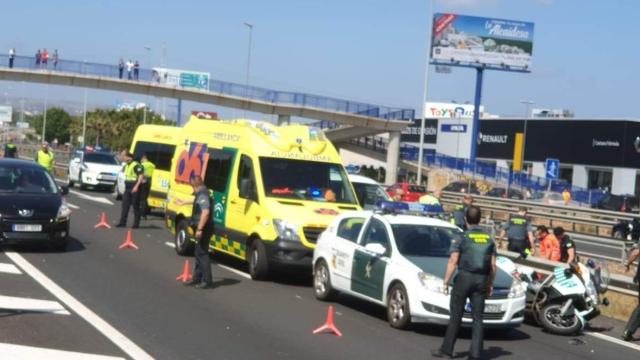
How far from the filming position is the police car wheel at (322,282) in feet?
43.3

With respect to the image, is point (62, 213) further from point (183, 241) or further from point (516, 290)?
point (516, 290)

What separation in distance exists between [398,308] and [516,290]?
4.88ft

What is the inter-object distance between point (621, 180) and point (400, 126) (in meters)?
15.0

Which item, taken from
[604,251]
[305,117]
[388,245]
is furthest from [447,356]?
[305,117]

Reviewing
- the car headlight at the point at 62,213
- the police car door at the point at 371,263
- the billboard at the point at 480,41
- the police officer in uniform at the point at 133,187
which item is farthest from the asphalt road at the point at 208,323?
the billboard at the point at 480,41

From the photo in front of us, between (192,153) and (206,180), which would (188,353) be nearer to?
(206,180)

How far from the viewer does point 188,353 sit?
913cm

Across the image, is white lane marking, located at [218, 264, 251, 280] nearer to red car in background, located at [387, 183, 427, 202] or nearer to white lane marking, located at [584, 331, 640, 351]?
white lane marking, located at [584, 331, 640, 351]

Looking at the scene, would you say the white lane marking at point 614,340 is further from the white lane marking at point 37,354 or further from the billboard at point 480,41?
the billboard at point 480,41

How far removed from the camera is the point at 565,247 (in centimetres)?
1459

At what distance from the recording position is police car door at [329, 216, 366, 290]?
1267 cm

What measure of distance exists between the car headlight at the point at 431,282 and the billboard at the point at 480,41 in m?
49.2

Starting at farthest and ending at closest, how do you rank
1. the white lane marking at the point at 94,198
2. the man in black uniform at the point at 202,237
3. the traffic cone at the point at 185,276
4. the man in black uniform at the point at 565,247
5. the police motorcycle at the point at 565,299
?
1. the white lane marking at the point at 94,198
2. the man in black uniform at the point at 565,247
3. the traffic cone at the point at 185,276
4. the man in black uniform at the point at 202,237
5. the police motorcycle at the point at 565,299

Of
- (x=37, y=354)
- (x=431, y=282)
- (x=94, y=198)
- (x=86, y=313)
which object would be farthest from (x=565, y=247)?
(x=94, y=198)
